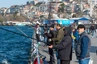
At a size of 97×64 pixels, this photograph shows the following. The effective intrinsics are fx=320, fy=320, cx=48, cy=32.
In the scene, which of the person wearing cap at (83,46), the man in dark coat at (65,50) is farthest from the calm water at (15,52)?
the person wearing cap at (83,46)

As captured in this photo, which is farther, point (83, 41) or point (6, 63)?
point (6, 63)

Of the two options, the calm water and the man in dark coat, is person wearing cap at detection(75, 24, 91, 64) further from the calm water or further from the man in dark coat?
the calm water

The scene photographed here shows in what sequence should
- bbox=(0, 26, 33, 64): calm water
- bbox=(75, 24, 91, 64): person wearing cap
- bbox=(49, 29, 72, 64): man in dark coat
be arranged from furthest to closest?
bbox=(0, 26, 33, 64): calm water
bbox=(49, 29, 72, 64): man in dark coat
bbox=(75, 24, 91, 64): person wearing cap

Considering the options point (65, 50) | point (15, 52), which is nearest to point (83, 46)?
point (65, 50)

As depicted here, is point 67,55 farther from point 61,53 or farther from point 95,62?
point 95,62

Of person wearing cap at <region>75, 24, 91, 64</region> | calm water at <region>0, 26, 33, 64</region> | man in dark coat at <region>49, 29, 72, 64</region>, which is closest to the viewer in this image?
person wearing cap at <region>75, 24, 91, 64</region>

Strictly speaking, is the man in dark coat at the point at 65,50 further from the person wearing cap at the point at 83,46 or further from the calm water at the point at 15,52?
the calm water at the point at 15,52

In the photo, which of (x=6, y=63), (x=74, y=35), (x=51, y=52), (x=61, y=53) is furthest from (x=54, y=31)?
(x=74, y=35)

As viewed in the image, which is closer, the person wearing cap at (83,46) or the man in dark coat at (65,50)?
the person wearing cap at (83,46)

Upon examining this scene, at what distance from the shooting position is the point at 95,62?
39.5 ft

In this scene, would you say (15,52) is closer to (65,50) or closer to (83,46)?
(65,50)

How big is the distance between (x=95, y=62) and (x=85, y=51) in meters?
4.29

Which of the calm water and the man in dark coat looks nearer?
the man in dark coat

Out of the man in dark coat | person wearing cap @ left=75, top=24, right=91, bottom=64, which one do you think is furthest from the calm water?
person wearing cap @ left=75, top=24, right=91, bottom=64
